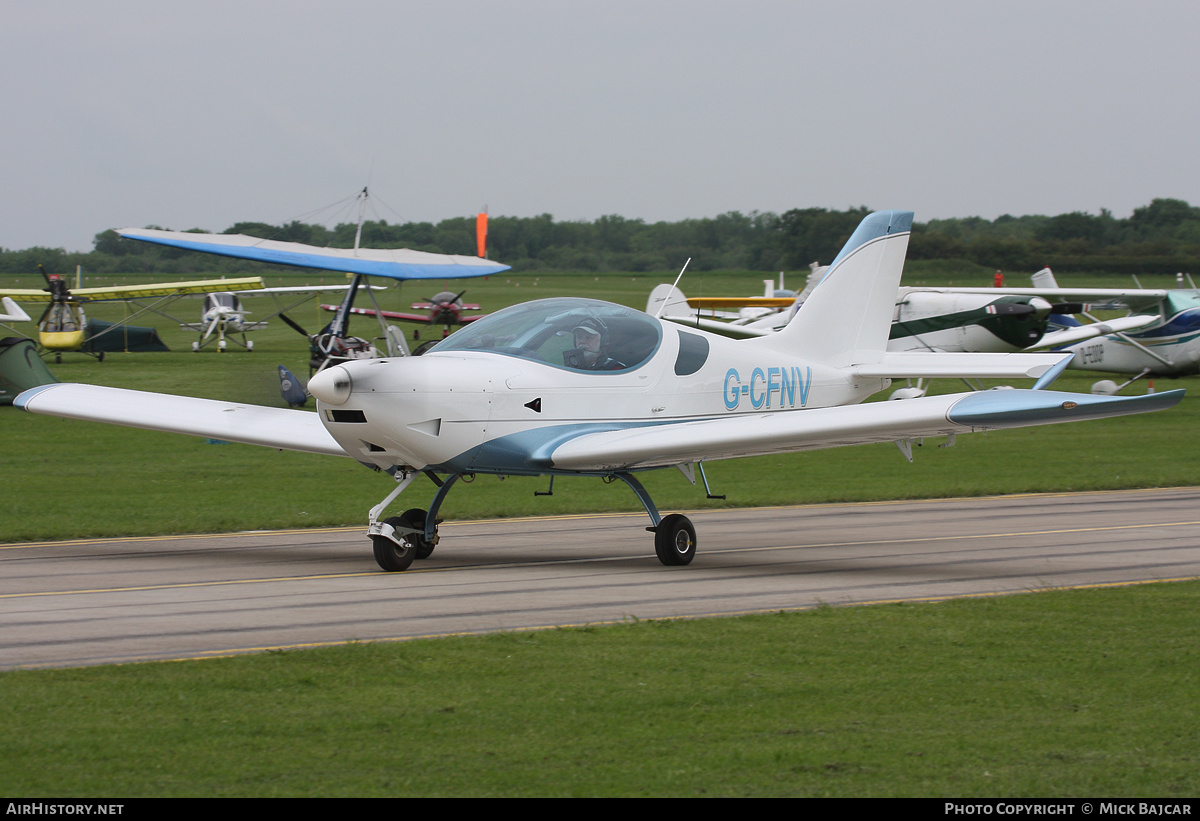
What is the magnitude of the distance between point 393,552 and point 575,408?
2.06 m

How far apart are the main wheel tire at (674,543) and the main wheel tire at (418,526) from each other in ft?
6.99

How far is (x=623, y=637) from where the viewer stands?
25.7 ft

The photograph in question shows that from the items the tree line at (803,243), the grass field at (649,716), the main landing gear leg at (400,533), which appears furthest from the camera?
the tree line at (803,243)

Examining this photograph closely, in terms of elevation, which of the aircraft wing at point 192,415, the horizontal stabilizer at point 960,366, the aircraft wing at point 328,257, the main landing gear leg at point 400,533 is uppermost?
the aircraft wing at point 328,257

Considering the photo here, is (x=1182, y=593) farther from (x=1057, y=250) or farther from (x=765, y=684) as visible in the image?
(x=1057, y=250)

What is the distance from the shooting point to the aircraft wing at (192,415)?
471 inches

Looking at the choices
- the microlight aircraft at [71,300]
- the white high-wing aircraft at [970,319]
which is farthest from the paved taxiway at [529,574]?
the microlight aircraft at [71,300]

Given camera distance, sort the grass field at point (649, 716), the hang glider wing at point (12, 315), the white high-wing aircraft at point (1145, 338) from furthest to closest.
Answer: the hang glider wing at point (12, 315) < the white high-wing aircraft at point (1145, 338) < the grass field at point (649, 716)

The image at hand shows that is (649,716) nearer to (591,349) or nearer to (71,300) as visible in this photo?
(591,349)

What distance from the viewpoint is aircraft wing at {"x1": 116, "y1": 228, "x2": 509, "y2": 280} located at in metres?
9.54

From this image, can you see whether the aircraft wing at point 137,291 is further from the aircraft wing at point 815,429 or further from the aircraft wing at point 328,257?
the aircraft wing at point 815,429

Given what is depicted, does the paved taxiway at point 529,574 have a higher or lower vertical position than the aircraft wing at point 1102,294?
lower

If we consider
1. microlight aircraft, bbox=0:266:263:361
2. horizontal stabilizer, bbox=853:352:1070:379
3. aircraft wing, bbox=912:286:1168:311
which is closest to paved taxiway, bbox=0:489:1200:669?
horizontal stabilizer, bbox=853:352:1070:379

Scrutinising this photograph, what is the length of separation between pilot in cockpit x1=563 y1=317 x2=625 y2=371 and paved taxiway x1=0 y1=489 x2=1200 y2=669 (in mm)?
1868
